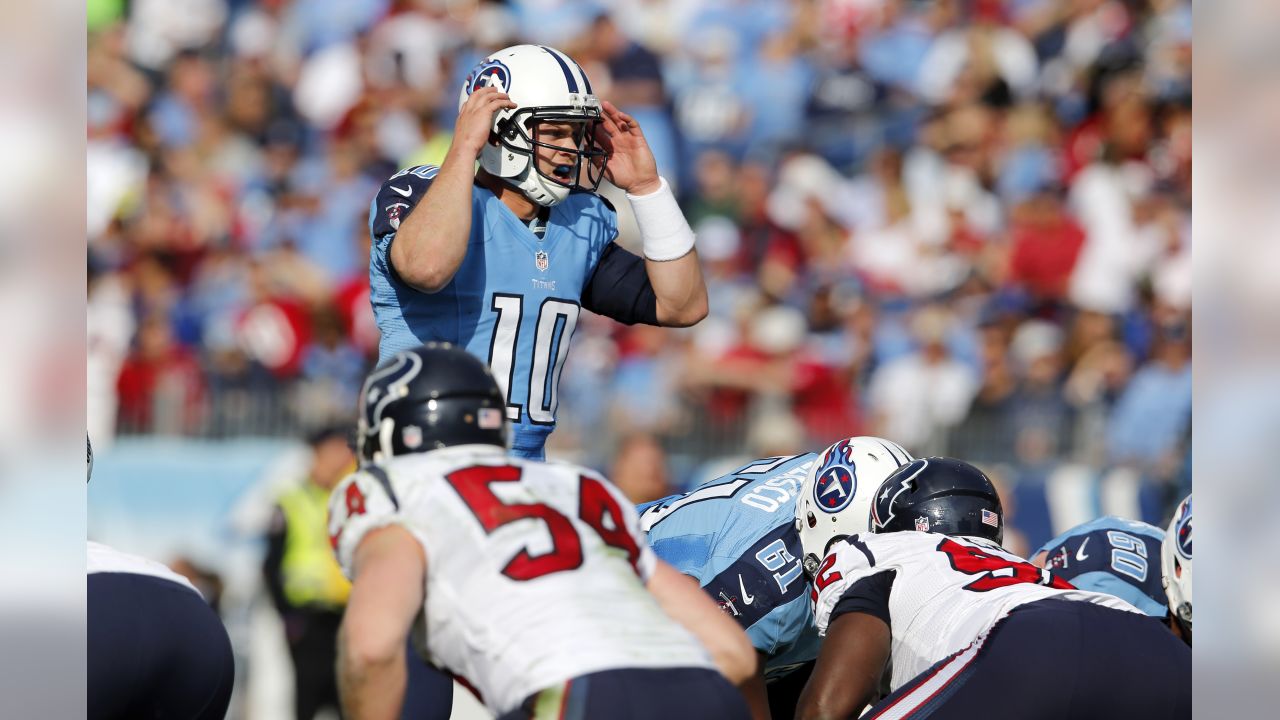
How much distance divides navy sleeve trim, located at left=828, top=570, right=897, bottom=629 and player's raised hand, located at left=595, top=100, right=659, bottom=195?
5.28 ft

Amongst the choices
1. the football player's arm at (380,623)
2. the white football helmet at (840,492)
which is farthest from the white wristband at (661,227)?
the football player's arm at (380,623)

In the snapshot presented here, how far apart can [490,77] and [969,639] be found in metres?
2.33

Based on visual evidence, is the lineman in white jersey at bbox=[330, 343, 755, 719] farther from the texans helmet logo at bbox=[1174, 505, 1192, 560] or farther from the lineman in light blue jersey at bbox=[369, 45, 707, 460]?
the texans helmet logo at bbox=[1174, 505, 1192, 560]

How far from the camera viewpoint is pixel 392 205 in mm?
5020

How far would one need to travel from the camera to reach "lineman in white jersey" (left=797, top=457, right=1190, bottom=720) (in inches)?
161

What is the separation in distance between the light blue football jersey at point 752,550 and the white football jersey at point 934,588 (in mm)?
804

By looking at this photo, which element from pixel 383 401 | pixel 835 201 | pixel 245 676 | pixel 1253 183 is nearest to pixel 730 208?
pixel 835 201

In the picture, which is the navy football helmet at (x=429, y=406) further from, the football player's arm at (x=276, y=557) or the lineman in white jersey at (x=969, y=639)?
the football player's arm at (x=276, y=557)

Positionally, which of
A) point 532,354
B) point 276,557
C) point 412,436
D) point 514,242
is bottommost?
point 276,557

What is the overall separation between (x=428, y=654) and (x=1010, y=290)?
9.00m

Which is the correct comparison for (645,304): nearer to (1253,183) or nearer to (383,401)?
(383,401)

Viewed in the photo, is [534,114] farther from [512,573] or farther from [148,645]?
[512,573]

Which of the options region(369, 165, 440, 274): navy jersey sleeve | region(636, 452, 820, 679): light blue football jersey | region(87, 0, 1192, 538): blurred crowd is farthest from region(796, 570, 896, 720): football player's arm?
region(87, 0, 1192, 538): blurred crowd

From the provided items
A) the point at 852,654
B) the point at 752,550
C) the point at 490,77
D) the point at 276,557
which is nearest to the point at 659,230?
the point at 490,77
